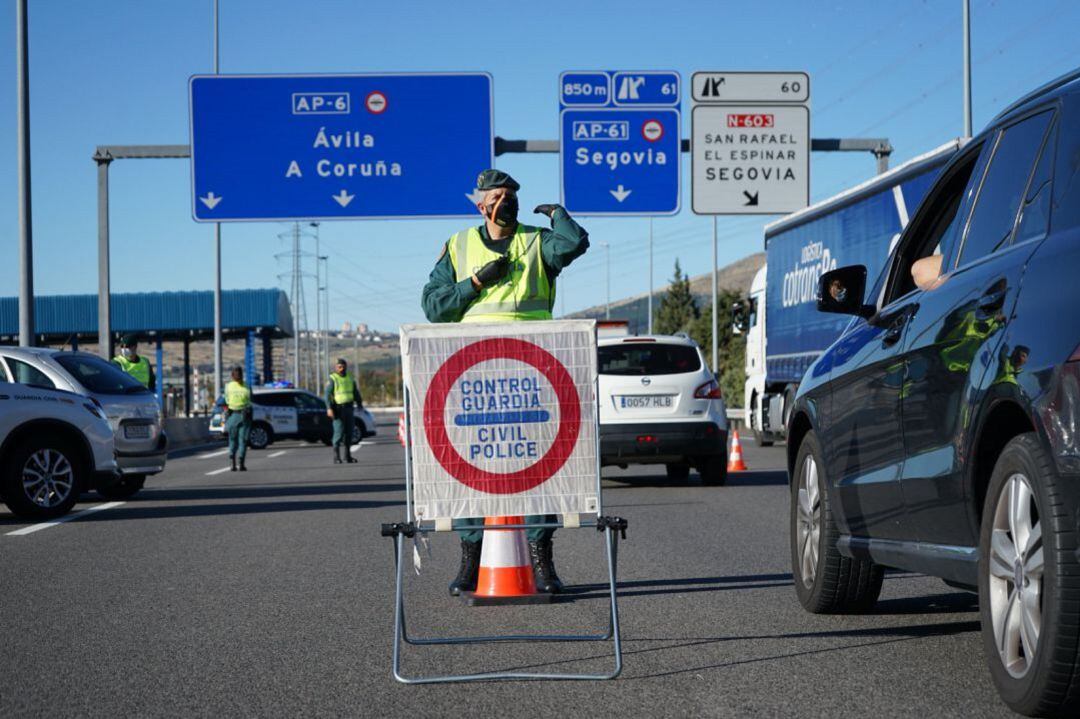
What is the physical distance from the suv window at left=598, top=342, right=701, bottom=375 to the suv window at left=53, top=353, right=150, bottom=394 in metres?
4.86

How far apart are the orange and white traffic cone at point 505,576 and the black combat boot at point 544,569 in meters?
0.07

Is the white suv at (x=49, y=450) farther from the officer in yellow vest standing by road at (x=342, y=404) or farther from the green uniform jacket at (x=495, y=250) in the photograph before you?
the officer in yellow vest standing by road at (x=342, y=404)

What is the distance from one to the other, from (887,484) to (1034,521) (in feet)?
4.23

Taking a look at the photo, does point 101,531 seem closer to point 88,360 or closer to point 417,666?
point 88,360

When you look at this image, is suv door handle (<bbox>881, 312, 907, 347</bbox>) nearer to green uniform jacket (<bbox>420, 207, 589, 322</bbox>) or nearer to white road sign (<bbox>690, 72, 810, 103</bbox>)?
green uniform jacket (<bbox>420, 207, 589, 322</bbox>)

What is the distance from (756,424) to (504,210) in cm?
2153

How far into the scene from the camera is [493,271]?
684 centimetres

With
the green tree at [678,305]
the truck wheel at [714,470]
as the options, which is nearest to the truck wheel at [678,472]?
the truck wheel at [714,470]

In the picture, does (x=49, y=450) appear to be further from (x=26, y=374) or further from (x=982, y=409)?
(x=982, y=409)

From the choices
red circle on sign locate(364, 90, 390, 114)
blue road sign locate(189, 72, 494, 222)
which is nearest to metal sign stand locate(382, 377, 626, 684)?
blue road sign locate(189, 72, 494, 222)

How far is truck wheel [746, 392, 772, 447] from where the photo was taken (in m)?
28.1

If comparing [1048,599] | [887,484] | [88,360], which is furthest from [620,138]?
[1048,599]

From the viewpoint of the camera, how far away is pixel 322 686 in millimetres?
5434

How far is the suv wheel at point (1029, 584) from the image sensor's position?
→ 4.15 m
